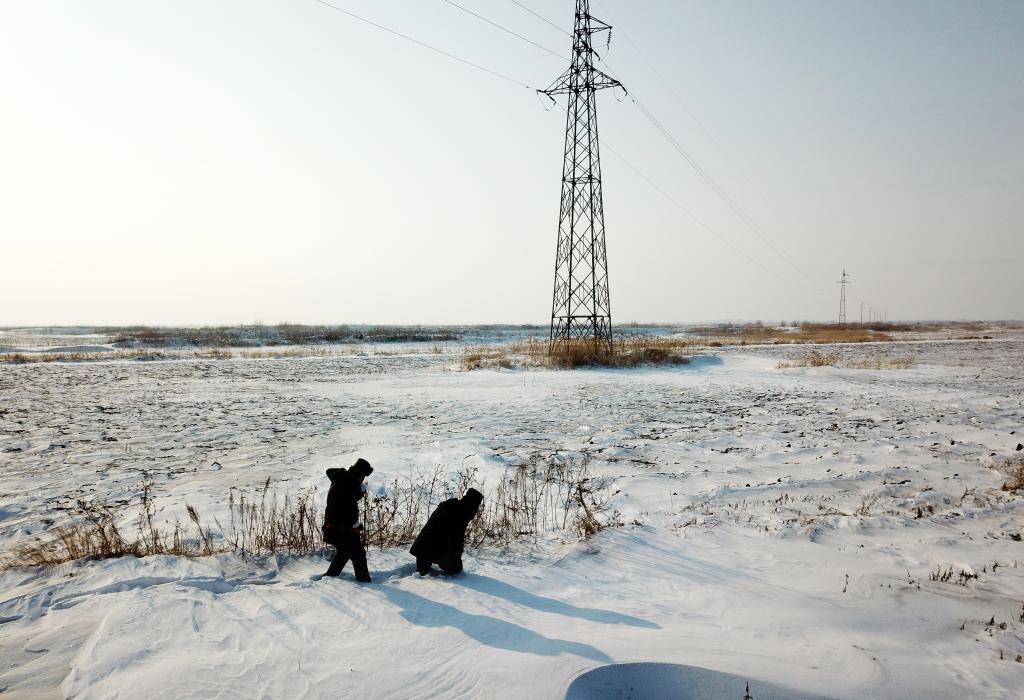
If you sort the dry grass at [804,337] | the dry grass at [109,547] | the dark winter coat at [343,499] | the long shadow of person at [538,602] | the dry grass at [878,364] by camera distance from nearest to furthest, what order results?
the long shadow of person at [538,602] < the dark winter coat at [343,499] < the dry grass at [109,547] < the dry grass at [878,364] < the dry grass at [804,337]

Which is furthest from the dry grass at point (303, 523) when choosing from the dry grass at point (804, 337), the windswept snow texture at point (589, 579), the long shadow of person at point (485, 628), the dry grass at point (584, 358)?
the dry grass at point (804, 337)

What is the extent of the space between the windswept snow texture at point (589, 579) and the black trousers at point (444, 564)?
3.6 inches

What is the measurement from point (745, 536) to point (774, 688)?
9.91 feet

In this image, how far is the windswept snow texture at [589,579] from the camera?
3.10 meters

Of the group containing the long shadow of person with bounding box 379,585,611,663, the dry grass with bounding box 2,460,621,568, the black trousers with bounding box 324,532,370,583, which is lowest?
the dry grass with bounding box 2,460,621,568

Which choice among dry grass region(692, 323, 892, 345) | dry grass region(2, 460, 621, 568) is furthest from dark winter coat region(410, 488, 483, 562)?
dry grass region(692, 323, 892, 345)

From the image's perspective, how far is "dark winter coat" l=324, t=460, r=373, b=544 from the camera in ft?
13.9

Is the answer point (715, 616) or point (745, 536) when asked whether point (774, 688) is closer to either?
point (715, 616)

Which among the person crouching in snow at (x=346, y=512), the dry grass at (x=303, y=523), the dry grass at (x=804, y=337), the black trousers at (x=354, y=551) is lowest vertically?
the dry grass at (x=303, y=523)

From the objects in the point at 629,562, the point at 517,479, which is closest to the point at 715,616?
the point at 629,562

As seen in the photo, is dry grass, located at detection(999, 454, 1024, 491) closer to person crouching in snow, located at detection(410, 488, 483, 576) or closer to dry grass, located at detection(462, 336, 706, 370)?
person crouching in snow, located at detection(410, 488, 483, 576)

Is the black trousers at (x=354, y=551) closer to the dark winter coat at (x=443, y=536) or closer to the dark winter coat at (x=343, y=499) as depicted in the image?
the dark winter coat at (x=343, y=499)

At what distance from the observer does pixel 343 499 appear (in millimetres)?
4242

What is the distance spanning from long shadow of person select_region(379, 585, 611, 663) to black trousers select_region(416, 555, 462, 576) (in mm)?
290
